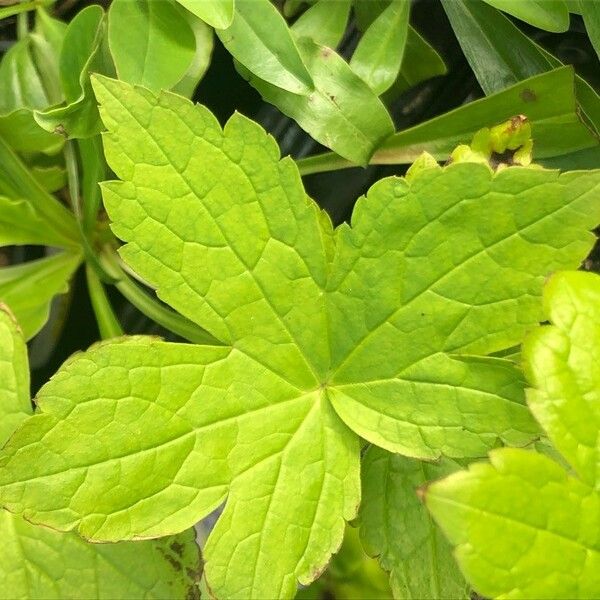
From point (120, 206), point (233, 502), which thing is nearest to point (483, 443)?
point (233, 502)

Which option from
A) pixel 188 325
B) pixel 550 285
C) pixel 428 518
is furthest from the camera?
pixel 188 325

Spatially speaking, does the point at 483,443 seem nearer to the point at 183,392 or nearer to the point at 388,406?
the point at 388,406

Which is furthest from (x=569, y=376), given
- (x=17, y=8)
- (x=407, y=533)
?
(x=17, y=8)

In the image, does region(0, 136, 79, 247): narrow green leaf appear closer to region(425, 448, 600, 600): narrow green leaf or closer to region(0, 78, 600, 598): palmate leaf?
region(0, 78, 600, 598): palmate leaf

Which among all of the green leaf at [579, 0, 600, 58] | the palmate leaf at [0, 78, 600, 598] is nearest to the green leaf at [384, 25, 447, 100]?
the green leaf at [579, 0, 600, 58]

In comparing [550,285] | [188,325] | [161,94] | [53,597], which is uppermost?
[161,94]

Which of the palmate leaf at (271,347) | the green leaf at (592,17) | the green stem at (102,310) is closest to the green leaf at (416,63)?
the green leaf at (592,17)

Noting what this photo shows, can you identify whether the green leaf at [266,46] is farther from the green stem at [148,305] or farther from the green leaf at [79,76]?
the green stem at [148,305]

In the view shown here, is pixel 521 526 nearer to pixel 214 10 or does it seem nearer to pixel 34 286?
pixel 214 10
